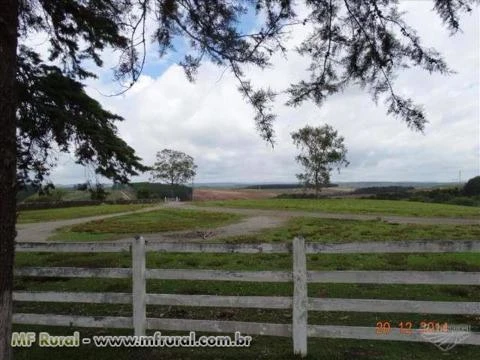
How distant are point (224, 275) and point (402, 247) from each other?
2013 mm

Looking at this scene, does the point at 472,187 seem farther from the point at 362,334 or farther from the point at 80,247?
the point at 80,247

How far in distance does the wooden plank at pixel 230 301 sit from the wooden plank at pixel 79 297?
36 centimetres

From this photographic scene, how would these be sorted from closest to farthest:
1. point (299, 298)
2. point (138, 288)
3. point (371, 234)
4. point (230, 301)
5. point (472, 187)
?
point (299, 298), point (230, 301), point (138, 288), point (371, 234), point (472, 187)

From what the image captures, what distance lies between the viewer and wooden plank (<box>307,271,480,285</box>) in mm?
5309

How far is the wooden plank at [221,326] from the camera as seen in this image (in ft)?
18.7

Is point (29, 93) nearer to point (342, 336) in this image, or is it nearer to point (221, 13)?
point (221, 13)

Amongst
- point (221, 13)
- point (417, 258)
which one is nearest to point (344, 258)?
point (417, 258)

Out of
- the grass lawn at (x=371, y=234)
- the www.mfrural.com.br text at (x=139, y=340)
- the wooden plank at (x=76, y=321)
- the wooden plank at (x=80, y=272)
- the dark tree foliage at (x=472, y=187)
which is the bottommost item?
the www.mfrural.com.br text at (x=139, y=340)

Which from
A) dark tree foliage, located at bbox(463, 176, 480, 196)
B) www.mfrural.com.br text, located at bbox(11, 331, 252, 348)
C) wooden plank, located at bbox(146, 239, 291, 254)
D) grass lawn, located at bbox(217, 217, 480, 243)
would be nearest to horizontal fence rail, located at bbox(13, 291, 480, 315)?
www.mfrural.com.br text, located at bbox(11, 331, 252, 348)

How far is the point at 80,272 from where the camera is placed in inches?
253

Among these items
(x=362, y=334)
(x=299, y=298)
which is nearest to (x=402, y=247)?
(x=362, y=334)

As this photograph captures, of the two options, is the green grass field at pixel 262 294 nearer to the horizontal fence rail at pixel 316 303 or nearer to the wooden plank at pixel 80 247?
the horizontal fence rail at pixel 316 303

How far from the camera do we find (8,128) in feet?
14.5

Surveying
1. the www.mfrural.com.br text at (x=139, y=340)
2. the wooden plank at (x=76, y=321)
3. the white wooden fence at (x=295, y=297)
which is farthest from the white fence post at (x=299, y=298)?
the wooden plank at (x=76, y=321)
